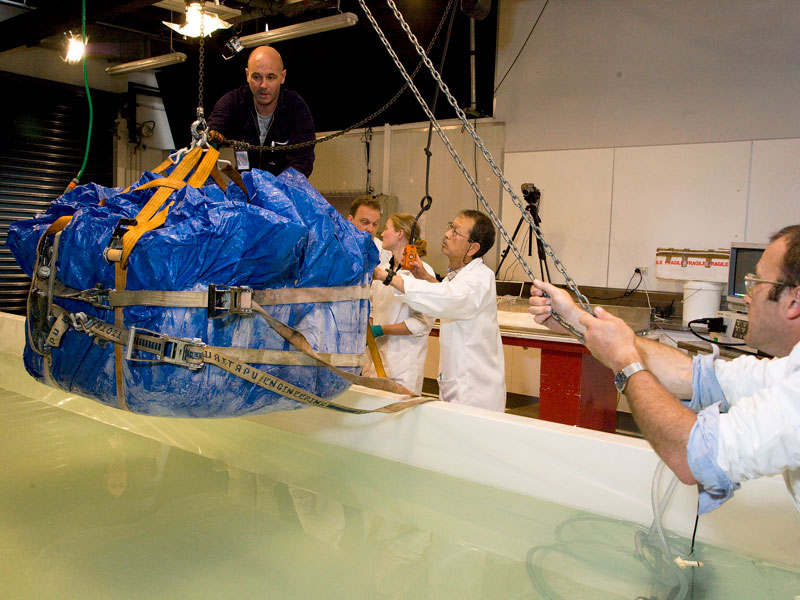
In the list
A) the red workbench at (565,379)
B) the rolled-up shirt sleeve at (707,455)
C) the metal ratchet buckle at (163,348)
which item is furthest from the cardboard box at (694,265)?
the metal ratchet buckle at (163,348)

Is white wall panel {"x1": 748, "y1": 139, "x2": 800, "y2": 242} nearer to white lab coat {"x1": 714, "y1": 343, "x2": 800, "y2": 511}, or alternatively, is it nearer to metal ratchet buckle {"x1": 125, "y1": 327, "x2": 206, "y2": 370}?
white lab coat {"x1": 714, "y1": 343, "x2": 800, "y2": 511}

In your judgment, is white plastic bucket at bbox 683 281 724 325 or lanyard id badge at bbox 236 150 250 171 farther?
white plastic bucket at bbox 683 281 724 325

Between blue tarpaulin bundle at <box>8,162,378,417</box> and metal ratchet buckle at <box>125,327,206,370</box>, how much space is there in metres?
0.01

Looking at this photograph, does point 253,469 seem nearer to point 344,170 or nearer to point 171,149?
point 344,170

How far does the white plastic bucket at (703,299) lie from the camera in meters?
3.79

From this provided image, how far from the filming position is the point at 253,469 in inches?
83.9

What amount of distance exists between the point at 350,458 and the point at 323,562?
555 mm

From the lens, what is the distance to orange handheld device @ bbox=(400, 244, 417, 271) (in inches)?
102

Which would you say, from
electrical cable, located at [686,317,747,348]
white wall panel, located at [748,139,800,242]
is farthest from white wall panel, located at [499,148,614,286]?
electrical cable, located at [686,317,747,348]

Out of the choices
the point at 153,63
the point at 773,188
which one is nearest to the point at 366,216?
the point at 773,188

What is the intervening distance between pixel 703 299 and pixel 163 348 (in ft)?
11.1

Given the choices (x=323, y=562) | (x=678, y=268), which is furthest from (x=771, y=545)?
(x=678, y=268)

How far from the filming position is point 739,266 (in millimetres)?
→ 3152

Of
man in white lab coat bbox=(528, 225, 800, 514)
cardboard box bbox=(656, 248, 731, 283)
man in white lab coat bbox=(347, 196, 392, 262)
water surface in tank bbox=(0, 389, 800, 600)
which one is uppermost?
man in white lab coat bbox=(347, 196, 392, 262)
